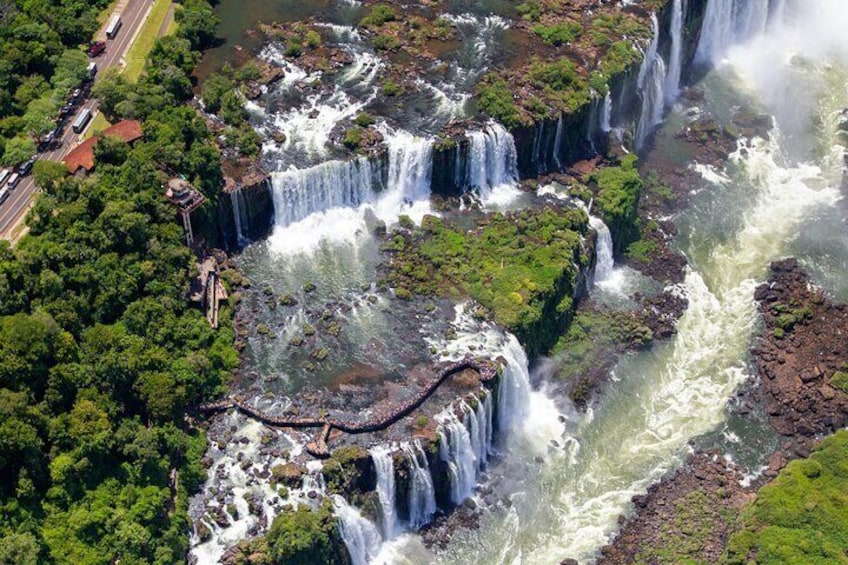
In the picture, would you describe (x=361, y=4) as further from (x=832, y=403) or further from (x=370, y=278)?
(x=832, y=403)

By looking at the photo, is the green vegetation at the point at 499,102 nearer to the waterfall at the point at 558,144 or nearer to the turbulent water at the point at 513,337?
the turbulent water at the point at 513,337

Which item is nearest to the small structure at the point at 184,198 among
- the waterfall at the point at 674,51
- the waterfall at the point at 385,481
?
the waterfall at the point at 385,481

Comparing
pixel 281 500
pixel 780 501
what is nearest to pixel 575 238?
pixel 780 501

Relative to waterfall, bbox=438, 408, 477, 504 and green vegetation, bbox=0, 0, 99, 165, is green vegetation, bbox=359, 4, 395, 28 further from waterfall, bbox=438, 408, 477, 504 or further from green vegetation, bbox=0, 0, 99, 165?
waterfall, bbox=438, 408, 477, 504

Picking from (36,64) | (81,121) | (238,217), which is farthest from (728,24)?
(36,64)

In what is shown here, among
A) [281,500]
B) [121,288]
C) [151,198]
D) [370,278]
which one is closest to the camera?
[281,500]

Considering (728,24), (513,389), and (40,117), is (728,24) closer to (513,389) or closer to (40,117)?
(513,389)
